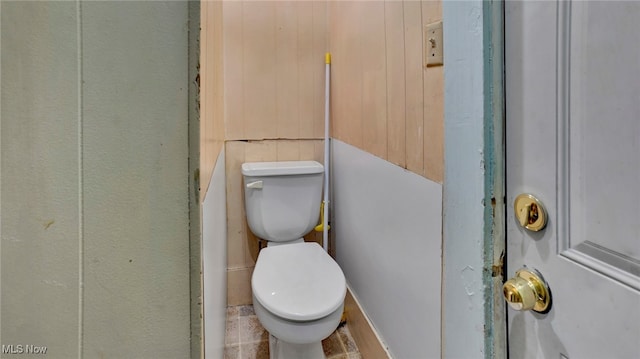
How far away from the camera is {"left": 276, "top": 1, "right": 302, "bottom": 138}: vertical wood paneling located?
5.72 ft

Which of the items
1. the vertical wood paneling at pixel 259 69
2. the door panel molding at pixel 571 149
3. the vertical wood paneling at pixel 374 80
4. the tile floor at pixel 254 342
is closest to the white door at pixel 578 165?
the door panel molding at pixel 571 149

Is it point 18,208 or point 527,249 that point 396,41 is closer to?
point 527,249

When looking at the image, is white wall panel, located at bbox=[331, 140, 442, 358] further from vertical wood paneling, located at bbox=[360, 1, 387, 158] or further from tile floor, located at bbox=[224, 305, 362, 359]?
tile floor, located at bbox=[224, 305, 362, 359]

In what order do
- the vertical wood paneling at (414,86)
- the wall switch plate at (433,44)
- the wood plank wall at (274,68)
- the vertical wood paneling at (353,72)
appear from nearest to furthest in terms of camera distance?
the wall switch plate at (433,44) → the vertical wood paneling at (414,86) → the vertical wood paneling at (353,72) → the wood plank wall at (274,68)

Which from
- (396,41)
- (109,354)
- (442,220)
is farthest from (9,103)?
(396,41)

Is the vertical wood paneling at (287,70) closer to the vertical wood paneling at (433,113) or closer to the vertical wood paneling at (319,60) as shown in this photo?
the vertical wood paneling at (319,60)

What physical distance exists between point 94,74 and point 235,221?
148 centimetres

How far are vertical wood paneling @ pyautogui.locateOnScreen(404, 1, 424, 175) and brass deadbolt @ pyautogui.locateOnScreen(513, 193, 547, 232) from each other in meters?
0.40

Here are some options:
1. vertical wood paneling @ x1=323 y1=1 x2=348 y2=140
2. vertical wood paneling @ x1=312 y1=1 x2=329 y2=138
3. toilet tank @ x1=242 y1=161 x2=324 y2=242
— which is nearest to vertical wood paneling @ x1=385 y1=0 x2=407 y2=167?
vertical wood paneling @ x1=323 y1=1 x2=348 y2=140

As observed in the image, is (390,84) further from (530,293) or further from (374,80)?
(530,293)

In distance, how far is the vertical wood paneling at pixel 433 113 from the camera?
0.83 meters

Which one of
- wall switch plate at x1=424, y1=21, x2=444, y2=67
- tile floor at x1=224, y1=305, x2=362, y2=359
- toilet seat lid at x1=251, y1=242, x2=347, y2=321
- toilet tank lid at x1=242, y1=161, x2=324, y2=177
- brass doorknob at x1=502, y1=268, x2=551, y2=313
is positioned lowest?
tile floor at x1=224, y1=305, x2=362, y2=359

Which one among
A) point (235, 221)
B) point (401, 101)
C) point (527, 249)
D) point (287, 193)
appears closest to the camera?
point (527, 249)

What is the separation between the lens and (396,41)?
1062 mm
